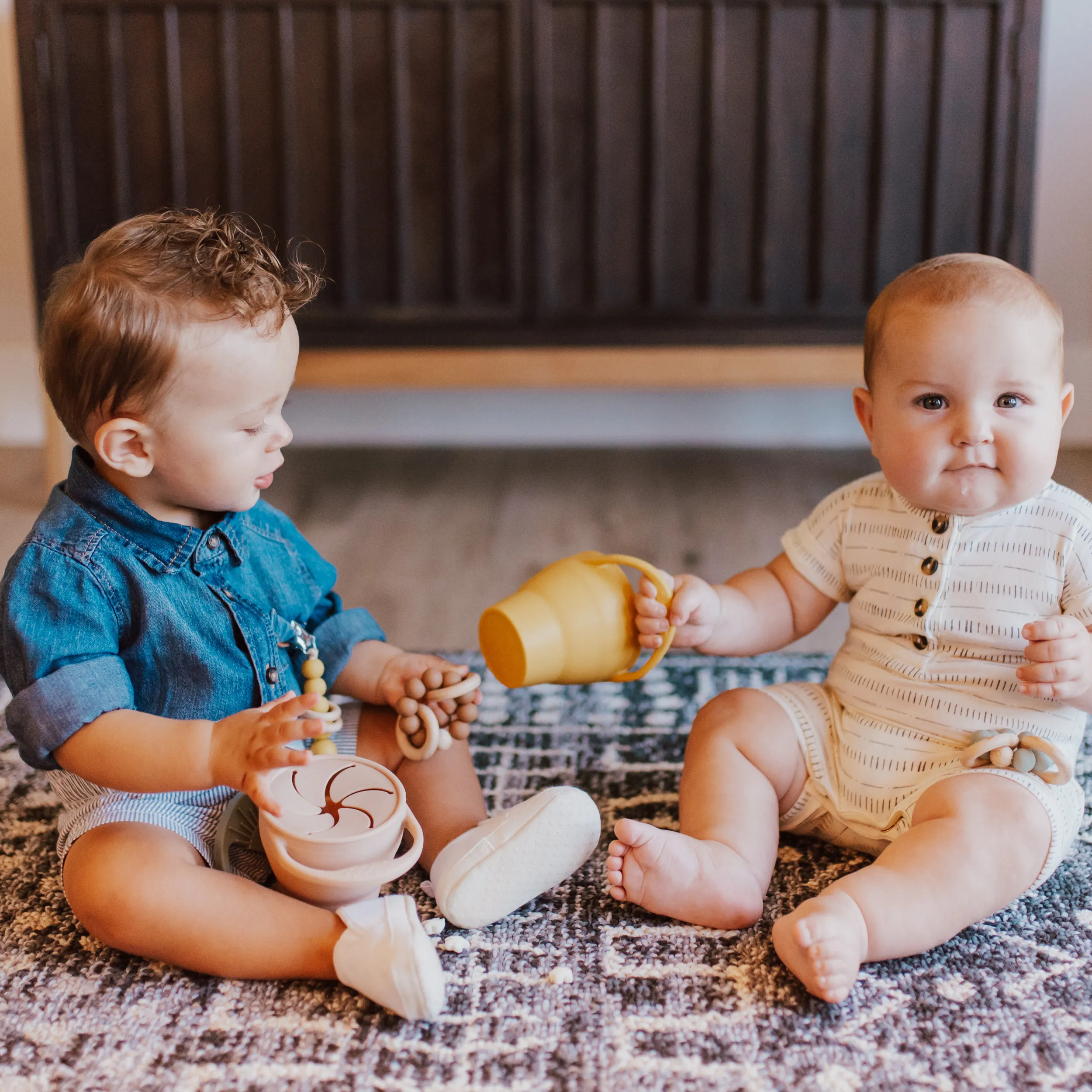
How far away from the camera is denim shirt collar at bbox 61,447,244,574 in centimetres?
76

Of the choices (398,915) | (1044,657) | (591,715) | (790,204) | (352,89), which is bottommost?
(591,715)

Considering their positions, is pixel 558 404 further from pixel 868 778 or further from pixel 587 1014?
pixel 587 1014

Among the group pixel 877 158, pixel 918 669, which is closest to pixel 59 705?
pixel 918 669

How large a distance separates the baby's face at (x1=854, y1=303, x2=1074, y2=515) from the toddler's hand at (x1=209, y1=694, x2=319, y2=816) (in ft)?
1.43

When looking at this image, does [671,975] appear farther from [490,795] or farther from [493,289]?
[493,289]

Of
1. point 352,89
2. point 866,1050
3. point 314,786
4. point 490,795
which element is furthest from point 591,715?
point 352,89

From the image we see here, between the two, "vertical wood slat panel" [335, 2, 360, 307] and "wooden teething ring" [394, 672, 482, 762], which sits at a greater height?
"vertical wood slat panel" [335, 2, 360, 307]

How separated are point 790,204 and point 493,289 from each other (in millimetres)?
485

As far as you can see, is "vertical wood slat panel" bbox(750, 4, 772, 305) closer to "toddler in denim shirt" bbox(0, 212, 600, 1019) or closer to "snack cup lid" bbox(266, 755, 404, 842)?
"toddler in denim shirt" bbox(0, 212, 600, 1019)

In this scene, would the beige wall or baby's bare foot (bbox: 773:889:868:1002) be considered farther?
the beige wall

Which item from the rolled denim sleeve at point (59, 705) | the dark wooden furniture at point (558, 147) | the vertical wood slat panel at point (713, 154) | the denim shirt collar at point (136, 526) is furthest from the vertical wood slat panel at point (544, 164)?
the rolled denim sleeve at point (59, 705)

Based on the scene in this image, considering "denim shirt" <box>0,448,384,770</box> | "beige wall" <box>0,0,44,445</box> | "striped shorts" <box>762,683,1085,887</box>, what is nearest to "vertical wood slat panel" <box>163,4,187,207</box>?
"beige wall" <box>0,0,44,445</box>

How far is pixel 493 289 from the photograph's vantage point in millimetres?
1855

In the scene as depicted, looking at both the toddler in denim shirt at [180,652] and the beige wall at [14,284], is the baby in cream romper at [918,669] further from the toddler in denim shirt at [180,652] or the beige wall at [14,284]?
the beige wall at [14,284]
